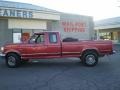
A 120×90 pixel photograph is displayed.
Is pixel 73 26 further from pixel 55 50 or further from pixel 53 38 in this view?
pixel 55 50

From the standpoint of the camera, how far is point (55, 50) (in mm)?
14664

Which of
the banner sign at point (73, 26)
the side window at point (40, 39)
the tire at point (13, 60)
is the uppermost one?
the banner sign at point (73, 26)

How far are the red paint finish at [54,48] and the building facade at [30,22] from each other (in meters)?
9.68

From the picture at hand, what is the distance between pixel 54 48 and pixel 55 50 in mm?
129

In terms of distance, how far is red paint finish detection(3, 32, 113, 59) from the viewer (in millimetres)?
14500

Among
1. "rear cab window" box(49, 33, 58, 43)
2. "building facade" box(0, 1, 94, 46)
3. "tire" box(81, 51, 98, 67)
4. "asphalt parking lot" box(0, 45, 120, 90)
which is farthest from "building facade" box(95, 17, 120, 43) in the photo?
→ "asphalt parking lot" box(0, 45, 120, 90)

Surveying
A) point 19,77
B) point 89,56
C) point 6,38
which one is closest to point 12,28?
point 6,38

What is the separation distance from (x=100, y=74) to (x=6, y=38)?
15174 mm

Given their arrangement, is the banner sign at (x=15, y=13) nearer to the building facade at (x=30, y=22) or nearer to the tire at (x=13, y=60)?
the building facade at (x=30, y=22)

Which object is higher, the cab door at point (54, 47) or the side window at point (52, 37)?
the side window at point (52, 37)

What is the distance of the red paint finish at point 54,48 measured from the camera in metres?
14.5

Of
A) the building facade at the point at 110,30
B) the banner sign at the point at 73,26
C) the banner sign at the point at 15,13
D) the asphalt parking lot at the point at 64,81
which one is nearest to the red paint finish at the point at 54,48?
the asphalt parking lot at the point at 64,81

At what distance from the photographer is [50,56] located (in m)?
14.7

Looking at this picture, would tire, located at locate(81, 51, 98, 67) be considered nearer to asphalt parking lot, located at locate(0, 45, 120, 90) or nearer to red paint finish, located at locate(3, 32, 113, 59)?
red paint finish, located at locate(3, 32, 113, 59)
